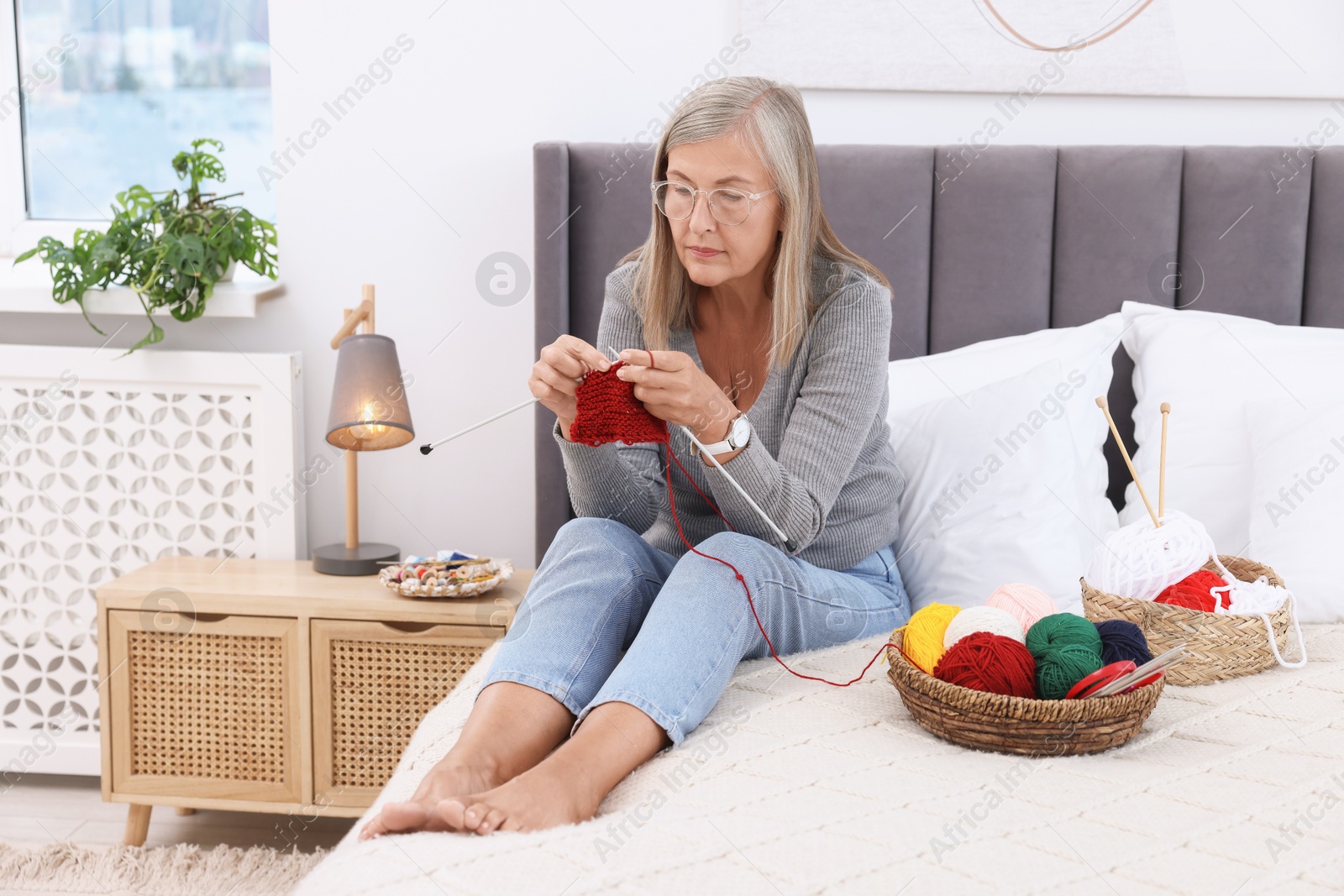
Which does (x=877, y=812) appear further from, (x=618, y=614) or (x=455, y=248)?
(x=455, y=248)

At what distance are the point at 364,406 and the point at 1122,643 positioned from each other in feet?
3.88

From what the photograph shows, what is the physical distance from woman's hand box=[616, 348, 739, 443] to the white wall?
0.88 metres

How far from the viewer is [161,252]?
6.13 feet

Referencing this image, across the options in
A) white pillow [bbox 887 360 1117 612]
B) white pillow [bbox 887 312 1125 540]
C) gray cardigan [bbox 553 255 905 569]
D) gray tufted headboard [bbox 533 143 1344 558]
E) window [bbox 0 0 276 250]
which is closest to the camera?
gray cardigan [bbox 553 255 905 569]

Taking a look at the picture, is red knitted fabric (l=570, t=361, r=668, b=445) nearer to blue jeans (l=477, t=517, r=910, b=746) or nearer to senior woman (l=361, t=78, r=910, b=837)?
senior woman (l=361, t=78, r=910, b=837)

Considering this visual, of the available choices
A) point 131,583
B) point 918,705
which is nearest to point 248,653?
point 131,583

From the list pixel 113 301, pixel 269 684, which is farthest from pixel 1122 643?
pixel 113 301

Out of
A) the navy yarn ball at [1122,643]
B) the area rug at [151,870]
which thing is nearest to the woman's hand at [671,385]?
the navy yarn ball at [1122,643]

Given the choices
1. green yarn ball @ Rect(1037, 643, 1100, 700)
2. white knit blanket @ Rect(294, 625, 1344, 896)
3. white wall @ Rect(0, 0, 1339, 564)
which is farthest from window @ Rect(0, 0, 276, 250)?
green yarn ball @ Rect(1037, 643, 1100, 700)

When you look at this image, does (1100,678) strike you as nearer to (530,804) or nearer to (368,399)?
(530,804)

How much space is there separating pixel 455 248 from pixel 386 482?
0.48 metres

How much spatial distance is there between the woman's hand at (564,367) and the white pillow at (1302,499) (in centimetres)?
95

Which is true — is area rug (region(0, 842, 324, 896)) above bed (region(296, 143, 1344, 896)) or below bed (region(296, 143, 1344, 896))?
below

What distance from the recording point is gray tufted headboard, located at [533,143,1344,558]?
1.80 m
